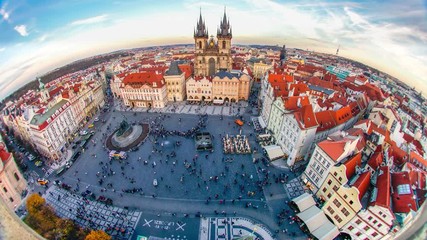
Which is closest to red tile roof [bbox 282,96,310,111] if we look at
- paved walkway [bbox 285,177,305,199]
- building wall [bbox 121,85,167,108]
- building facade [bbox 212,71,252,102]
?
paved walkway [bbox 285,177,305,199]

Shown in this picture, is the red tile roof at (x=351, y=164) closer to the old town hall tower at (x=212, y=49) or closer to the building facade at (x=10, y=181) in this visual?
the building facade at (x=10, y=181)

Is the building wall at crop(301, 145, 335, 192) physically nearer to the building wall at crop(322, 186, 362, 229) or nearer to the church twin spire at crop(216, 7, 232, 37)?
the building wall at crop(322, 186, 362, 229)

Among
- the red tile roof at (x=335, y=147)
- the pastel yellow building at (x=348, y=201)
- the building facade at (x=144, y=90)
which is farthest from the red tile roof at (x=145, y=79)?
the pastel yellow building at (x=348, y=201)

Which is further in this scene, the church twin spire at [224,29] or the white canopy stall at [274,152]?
the church twin spire at [224,29]

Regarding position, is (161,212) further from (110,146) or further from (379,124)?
(379,124)

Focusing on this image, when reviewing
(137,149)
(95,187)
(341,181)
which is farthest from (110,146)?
(341,181)

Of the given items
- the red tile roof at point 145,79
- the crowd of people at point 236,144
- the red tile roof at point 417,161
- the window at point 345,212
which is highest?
the red tile roof at point 145,79

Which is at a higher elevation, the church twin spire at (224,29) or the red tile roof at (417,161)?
the church twin spire at (224,29)

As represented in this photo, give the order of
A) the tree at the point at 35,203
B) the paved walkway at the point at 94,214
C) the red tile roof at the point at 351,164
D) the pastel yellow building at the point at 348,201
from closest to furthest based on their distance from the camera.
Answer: the pastel yellow building at the point at 348,201 < the tree at the point at 35,203 < the red tile roof at the point at 351,164 < the paved walkway at the point at 94,214
